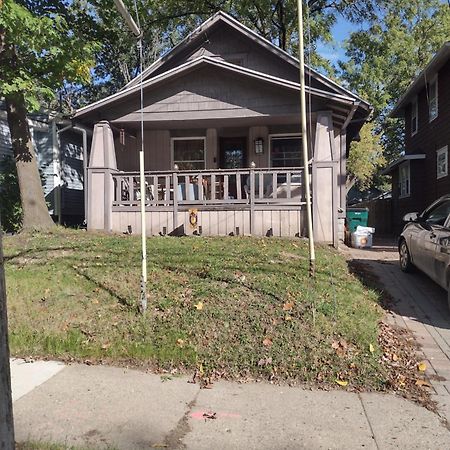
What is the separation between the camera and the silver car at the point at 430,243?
22.7ft

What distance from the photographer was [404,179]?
2245 centimetres

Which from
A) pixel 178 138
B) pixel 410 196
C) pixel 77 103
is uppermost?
pixel 77 103

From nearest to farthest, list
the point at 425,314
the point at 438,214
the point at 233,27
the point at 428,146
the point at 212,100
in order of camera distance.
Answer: the point at 425,314 < the point at 438,214 < the point at 212,100 < the point at 233,27 < the point at 428,146

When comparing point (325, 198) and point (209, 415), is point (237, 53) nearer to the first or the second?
point (325, 198)

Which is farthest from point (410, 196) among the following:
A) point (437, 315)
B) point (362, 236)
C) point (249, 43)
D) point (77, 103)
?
point (77, 103)

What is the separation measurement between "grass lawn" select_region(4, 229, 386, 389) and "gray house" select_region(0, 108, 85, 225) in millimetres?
8838

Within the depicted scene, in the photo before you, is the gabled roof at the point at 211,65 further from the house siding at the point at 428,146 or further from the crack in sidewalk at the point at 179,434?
the crack in sidewalk at the point at 179,434

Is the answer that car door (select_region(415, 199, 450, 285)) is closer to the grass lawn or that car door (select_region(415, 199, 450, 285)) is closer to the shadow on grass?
the grass lawn

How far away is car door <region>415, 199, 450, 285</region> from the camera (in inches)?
277

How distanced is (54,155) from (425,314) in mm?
13953

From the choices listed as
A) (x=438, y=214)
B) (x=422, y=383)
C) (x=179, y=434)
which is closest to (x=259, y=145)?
(x=438, y=214)

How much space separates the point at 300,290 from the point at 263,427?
2.84 metres

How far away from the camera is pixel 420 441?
3684 millimetres

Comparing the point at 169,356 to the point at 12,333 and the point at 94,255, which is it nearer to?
the point at 12,333
